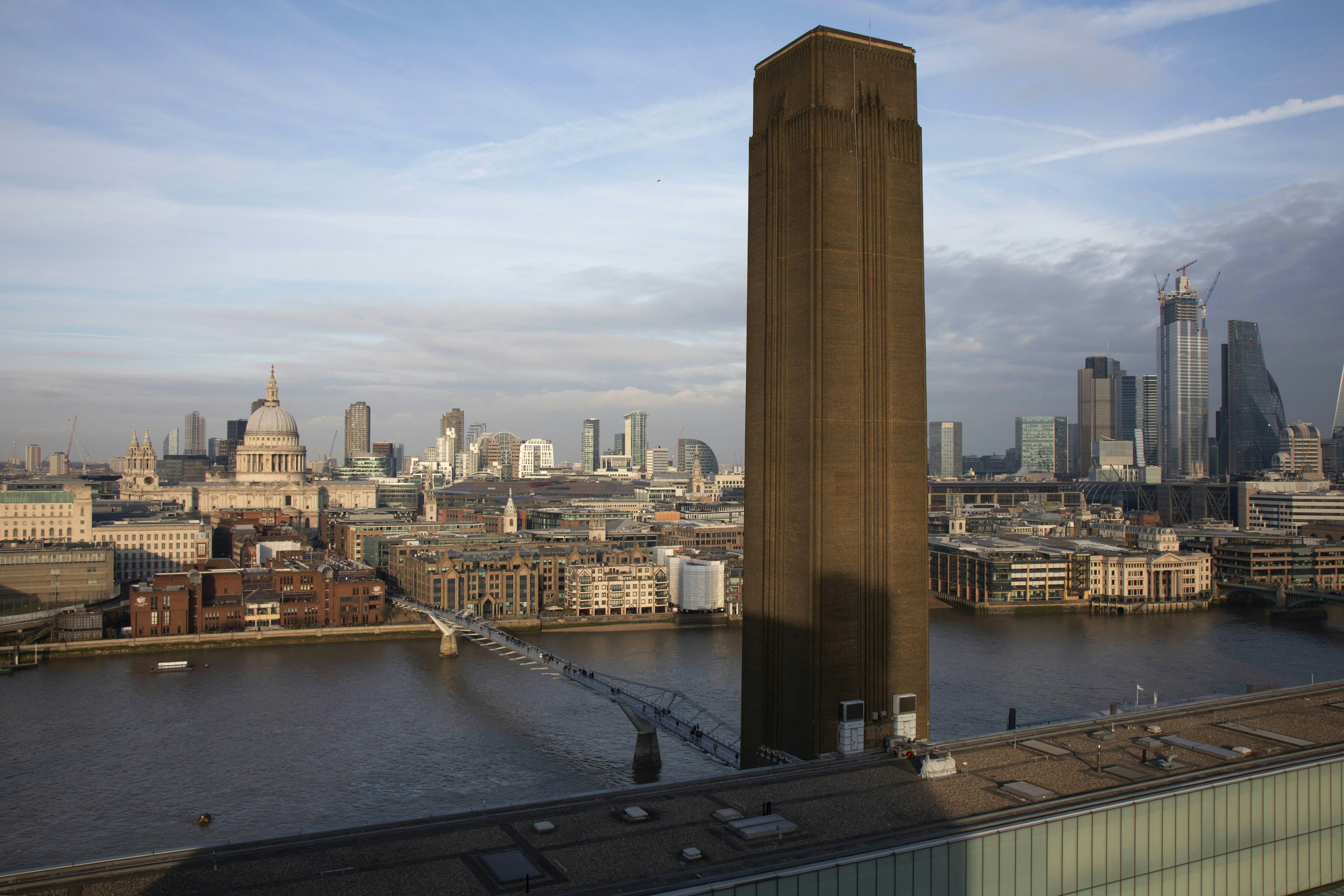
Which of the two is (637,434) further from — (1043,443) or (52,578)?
(52,578)

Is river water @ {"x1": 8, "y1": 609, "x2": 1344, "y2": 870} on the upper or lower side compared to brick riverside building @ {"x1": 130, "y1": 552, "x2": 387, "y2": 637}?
lower

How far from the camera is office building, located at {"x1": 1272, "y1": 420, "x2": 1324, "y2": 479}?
8769cm

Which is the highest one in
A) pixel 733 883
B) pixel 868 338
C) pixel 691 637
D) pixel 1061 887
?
pixel 868 338

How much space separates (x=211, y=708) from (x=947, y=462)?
161 m

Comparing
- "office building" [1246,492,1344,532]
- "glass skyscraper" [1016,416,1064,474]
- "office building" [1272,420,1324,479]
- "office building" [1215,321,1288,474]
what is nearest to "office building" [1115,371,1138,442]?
"glass skyscraper" [1016,416,1064,474]

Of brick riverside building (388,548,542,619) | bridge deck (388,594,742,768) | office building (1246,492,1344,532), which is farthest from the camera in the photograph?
office building (1246,492,1344,532)

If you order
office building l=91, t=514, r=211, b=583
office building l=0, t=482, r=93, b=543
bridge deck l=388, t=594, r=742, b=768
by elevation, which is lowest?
bridge deck l=388, t=594, r=742, b=768

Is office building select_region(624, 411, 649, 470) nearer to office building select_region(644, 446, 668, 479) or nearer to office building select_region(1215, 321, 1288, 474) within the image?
office building select_region(644, 446, 668, 479)

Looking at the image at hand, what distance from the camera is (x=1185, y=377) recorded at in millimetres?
130250

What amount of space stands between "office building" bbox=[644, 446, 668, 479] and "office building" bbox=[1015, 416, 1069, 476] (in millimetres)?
59612

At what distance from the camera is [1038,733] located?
1236cm

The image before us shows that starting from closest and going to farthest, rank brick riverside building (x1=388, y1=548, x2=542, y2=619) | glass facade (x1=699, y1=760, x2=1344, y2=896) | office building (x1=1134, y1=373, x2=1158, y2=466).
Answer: glass facade (x1=699, y1=760, x2=1344, y2=896)
brick riverside building (x1=388, y1=548, x2=542, y2=619)
office building (x1=1134, y1=373, x2=1158, y2=466)

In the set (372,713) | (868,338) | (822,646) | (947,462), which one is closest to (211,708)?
(372,713)

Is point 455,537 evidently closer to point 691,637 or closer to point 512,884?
point 691,637
